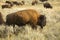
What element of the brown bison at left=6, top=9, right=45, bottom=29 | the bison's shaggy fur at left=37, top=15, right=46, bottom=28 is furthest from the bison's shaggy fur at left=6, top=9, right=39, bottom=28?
the bison's shaggy fur at left=37, top=15, right=46, bottom=28

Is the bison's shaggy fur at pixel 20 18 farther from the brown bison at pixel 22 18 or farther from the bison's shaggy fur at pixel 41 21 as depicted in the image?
the bison's shaggy fur at pixel 41 21

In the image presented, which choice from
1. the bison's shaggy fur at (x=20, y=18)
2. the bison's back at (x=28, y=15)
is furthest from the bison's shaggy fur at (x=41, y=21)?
the bison's shaggy fur at (x=20, y=18)

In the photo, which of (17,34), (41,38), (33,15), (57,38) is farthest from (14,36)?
(33,15)

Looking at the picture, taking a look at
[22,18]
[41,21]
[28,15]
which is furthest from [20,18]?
[41,21]

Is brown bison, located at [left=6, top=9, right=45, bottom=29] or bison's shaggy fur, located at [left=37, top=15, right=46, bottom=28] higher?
brown bison, located at [left=6, top=9, right=45, bottom=29]

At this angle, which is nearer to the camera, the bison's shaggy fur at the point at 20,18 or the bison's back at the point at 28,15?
the bison's shaggy fur at the point at 20,18

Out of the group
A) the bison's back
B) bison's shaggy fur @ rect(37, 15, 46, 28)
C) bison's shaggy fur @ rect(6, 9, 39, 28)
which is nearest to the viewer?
bison's shaggy fur @ rect(6, 9, 39, 28)

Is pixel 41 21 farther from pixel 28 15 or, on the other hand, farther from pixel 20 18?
pixel 20 18

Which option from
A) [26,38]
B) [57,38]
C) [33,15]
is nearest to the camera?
[26,38]

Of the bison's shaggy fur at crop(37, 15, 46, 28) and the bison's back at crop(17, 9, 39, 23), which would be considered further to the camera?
the bison's shaggy fur at crop(37, 15, 46, 28)

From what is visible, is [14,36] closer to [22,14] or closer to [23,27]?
[23,27]

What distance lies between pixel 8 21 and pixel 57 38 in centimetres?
237

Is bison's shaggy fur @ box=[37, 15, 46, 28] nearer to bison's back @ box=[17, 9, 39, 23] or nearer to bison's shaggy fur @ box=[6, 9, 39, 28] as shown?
bison's back @ box=[17, 9, 39, 23]

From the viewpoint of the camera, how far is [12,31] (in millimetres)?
8758
